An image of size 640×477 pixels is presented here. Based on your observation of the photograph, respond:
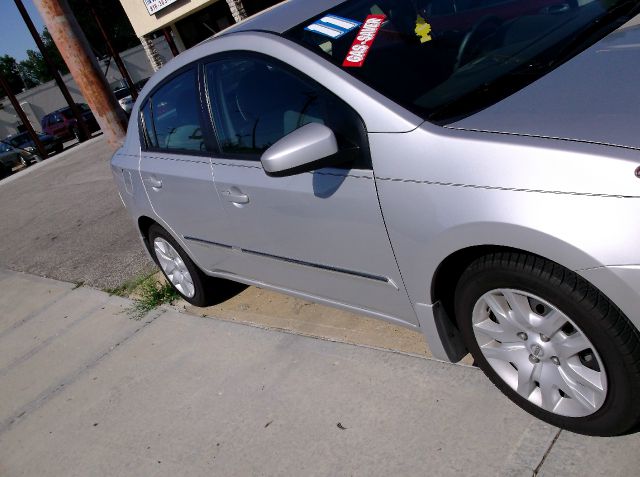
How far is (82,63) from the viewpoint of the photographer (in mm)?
9141

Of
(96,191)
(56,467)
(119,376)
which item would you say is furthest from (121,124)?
(56,467)

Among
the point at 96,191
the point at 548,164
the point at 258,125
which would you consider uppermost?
the point at 258,125

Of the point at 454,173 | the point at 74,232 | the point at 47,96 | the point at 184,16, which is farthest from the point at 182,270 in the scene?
the point at 47,96

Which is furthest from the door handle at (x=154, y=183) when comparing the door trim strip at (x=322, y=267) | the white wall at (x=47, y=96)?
the white wall at (x=47, y=96)

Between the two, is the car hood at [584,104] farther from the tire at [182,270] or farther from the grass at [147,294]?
the grass at [147,294]

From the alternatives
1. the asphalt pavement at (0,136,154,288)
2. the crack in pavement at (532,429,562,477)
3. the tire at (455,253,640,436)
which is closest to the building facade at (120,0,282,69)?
the asphalt pavement at (0,136,154,288)

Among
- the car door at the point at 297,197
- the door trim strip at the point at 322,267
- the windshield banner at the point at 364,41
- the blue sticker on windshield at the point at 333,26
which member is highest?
the blue sticker on windshield at the point at 333,26

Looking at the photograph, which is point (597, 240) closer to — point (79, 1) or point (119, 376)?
point (119, 376)

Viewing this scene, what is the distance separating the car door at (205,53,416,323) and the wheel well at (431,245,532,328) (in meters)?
0.17

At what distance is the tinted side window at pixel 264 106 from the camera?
2684 mm

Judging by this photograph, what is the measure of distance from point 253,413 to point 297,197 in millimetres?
1138

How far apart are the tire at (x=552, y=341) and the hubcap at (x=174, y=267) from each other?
245 centimetres

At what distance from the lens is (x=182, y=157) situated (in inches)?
150

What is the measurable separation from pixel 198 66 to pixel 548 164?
2117 millimetres
